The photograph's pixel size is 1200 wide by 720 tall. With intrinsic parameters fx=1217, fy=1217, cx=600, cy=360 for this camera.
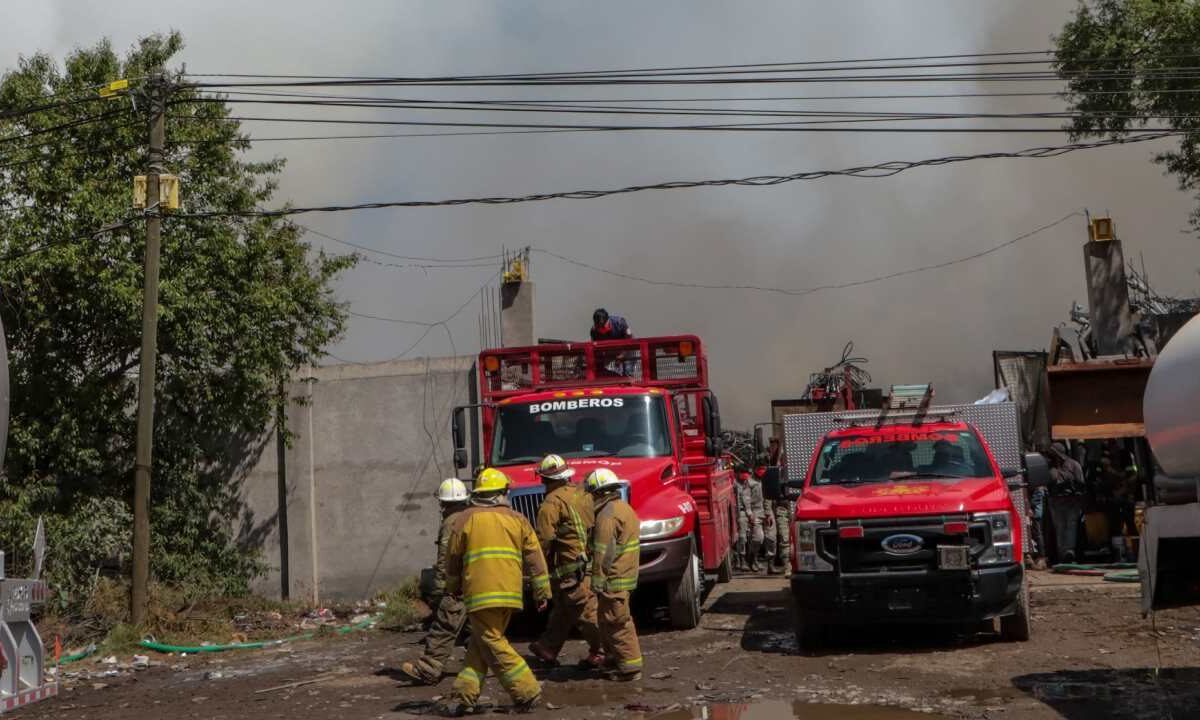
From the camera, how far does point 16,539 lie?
15.9 meters

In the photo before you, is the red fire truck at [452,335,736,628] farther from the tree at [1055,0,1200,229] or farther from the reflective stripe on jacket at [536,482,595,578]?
the tree at [1055,0,1200,229]

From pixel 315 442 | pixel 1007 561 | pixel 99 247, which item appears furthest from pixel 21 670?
pixel 315 442

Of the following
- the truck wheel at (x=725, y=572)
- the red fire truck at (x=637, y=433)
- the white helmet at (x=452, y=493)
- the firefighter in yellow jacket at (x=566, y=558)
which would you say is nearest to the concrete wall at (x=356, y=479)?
the truck wheel at (x=725, y=572)

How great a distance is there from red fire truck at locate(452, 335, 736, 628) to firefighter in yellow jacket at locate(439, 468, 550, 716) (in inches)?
120

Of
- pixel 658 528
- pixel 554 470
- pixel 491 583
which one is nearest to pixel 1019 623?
pixel 658 528

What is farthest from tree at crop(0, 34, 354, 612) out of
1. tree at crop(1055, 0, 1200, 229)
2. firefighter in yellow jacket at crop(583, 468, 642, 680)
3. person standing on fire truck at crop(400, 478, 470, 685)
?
tree at crop(1055, 0, 1200, 229)

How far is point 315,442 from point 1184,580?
567 inches

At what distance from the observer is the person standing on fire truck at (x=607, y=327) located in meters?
13.8

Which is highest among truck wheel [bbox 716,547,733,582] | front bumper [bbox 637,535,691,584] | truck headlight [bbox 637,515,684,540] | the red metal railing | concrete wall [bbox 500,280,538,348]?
concrete wall [bbox 500,280,538,348]

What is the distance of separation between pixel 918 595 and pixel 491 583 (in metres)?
3.59

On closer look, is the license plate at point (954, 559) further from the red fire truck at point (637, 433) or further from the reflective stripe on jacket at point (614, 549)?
the red fire truck at point (637, 433)

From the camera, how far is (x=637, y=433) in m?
12.5

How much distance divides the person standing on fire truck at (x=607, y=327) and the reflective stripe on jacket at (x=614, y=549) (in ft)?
13.9

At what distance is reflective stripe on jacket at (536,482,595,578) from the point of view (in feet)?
32.8
